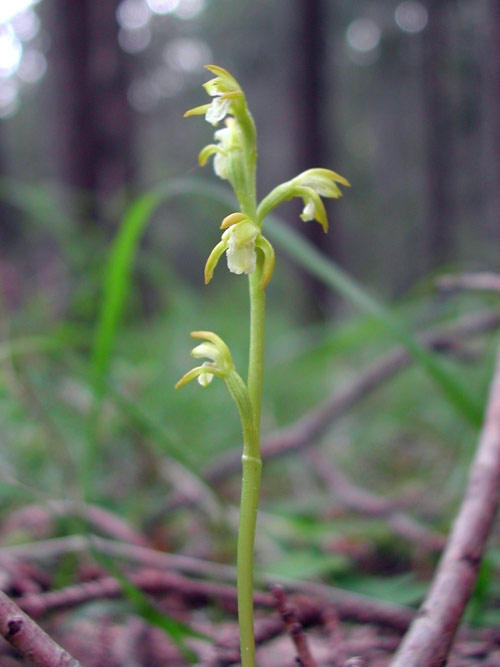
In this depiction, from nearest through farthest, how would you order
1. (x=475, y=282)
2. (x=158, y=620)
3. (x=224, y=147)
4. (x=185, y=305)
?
(x=224, y=147), (x=158, y=620), (x=475, y=282), (x=185, y=305)

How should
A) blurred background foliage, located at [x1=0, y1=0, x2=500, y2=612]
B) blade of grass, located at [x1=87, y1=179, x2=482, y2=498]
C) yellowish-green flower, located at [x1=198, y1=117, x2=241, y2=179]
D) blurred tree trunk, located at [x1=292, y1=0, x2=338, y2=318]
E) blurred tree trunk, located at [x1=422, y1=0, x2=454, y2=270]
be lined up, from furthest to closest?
blurred tree trunk, located at [x1=422, y1=0, x2=454, y2=270] → blurred tree trunk, located at [x1=292, y1=0, x2=338, y2=318] → blurred background foliage, located at [x1=0, y1=0, x2=500, y2=612] → blade of grass, located at [x1=87, y1=179, x2=482, y2=498] → yellowish-green flower, located at [x1=198, y1=117, x2=241, y2=179]

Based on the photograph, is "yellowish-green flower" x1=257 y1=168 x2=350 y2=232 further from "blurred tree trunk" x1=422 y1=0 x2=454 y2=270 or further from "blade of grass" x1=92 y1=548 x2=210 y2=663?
"blurred tree trunk" x1=422 y1=0 x2=454 y2=270

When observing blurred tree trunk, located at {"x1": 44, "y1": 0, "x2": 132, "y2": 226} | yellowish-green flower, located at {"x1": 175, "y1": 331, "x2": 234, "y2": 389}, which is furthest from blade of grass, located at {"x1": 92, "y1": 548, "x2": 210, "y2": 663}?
blurred tree trunk, located at {"x1": 44, "y1": 0, "x2": 132, "y2": 226}

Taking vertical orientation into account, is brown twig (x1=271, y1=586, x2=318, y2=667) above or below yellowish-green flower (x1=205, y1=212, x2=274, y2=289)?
below

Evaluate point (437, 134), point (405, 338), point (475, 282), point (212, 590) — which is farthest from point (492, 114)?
point (437, 134)

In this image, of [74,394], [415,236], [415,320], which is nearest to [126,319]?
[74,394]

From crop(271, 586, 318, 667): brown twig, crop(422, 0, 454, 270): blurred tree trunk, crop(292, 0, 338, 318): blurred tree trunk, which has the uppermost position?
crop(422, 0, 454, 270): blurred tree trunk

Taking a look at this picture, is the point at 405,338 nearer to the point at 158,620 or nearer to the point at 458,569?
the point at 458,569

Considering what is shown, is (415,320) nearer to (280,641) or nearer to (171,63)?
(280,641)
